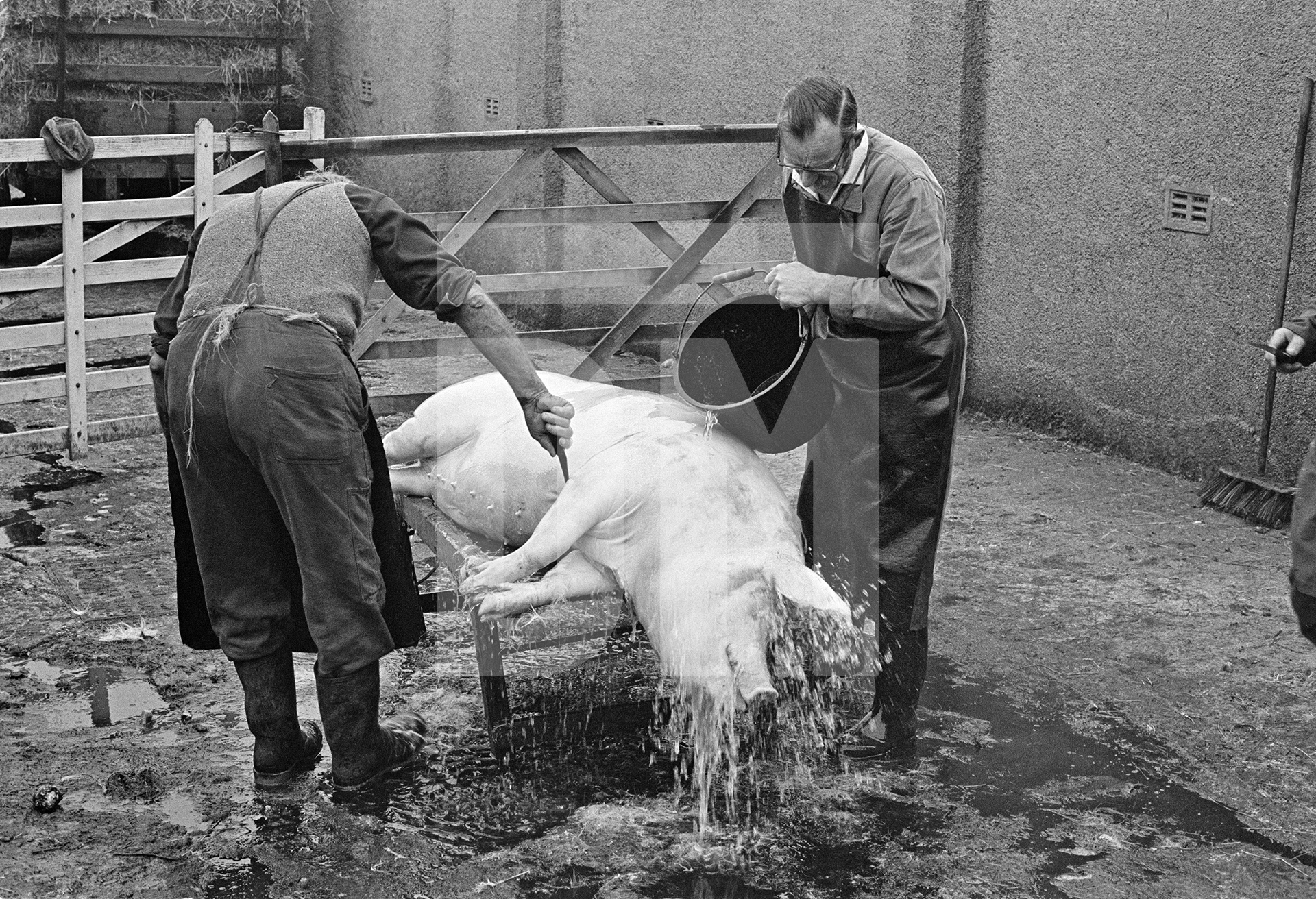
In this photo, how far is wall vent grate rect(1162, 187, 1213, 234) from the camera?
20.9 feet

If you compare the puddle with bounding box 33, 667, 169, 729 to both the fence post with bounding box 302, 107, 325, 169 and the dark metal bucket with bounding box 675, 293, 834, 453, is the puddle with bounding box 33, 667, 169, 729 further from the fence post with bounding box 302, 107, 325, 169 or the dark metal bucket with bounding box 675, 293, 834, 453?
the fence post with bounding box 302, 107, 325, 169

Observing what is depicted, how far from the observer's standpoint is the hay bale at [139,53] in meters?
11.3

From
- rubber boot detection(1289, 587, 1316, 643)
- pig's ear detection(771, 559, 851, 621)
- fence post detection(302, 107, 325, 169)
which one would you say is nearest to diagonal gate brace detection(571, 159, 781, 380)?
fence post detection(302, 107, 325, 169)

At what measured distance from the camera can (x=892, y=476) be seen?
152 inches

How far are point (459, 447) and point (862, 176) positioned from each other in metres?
1.71

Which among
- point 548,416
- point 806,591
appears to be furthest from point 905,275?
point 548,416

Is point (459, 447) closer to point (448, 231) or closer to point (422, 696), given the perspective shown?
A: point (422, 696)

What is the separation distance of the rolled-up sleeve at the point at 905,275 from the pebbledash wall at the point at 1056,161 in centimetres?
301

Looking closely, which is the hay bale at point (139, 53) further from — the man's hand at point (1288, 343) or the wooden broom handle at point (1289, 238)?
the man's hand at point (1288, 343)

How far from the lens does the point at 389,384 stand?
8328 millimetres

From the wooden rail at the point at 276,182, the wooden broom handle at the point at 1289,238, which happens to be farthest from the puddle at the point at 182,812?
the wooden broom handle at the point at 1289,238

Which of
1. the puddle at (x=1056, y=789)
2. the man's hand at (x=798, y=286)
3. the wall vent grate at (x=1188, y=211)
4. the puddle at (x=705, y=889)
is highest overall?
the wall vent grate at (x=1188, y=211)

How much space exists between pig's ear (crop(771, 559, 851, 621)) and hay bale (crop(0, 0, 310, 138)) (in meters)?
10.1

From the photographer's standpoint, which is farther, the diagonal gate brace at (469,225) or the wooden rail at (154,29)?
the wooden rail at (154,29)
